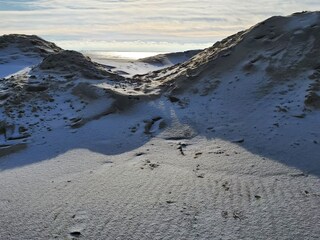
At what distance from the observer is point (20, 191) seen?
7094 millimetres

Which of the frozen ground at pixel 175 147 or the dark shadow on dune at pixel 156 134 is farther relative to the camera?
the dark shadow on dune at pixel 156 134

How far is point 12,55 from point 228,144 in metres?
14.5

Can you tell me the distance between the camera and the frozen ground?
18.8 ft

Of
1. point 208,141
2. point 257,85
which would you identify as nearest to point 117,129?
point 208,141

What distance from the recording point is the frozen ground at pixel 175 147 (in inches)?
226

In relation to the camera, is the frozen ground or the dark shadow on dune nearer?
the frozen ground

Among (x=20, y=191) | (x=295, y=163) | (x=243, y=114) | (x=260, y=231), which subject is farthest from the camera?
(x=243, y=114)

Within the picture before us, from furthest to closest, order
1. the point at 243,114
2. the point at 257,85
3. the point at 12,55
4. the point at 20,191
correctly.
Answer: the point at 12,55 → the point at 257,85 → the point at 243,114 → the point at 20,191

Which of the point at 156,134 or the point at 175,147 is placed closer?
the point at 175,147

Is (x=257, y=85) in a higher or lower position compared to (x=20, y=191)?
higher

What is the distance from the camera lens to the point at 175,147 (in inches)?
355

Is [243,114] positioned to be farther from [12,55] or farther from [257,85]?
[12,55]

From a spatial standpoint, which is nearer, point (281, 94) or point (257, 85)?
point (281, 94)

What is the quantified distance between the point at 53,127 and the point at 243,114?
15.4 feet
